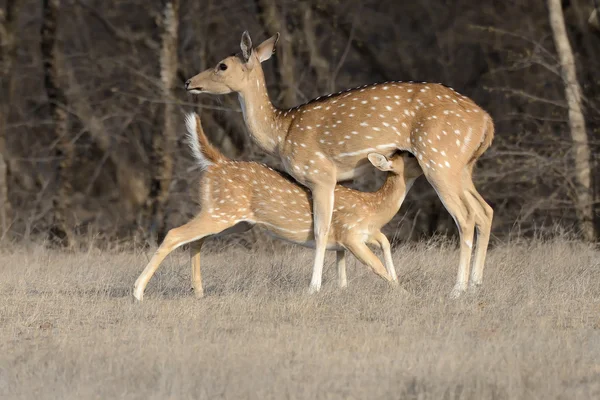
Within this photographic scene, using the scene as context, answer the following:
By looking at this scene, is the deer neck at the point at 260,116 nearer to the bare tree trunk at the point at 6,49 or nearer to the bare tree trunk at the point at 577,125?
the bare tree trunk at the point at 577,125

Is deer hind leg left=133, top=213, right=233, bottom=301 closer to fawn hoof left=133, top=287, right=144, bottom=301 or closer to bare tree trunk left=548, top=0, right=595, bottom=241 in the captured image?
fawn hoof left=133, top=287, right=144, bottom=301

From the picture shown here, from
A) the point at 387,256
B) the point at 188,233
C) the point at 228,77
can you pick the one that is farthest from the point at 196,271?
the point at 228,77

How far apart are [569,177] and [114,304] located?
7.88m

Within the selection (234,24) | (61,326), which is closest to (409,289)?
(61,326)

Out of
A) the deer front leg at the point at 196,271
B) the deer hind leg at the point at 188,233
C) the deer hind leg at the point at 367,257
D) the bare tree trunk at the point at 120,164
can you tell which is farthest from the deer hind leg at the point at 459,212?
the bare tree trunk at the point at 120,164

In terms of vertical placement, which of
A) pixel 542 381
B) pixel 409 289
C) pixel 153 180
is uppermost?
pixel 542 381

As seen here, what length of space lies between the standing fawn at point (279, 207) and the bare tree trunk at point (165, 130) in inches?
223

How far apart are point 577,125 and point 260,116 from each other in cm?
573

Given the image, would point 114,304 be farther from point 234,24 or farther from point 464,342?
point 234,24

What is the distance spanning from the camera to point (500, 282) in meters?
9.57

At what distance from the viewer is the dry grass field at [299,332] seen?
20.0ft

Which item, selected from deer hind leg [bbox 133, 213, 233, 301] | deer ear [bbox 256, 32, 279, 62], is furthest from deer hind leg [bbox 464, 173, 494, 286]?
deer ear [bbox 256, 32, 279, 62]

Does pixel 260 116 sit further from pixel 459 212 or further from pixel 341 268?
pixel 459 212

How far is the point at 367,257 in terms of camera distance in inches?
366
